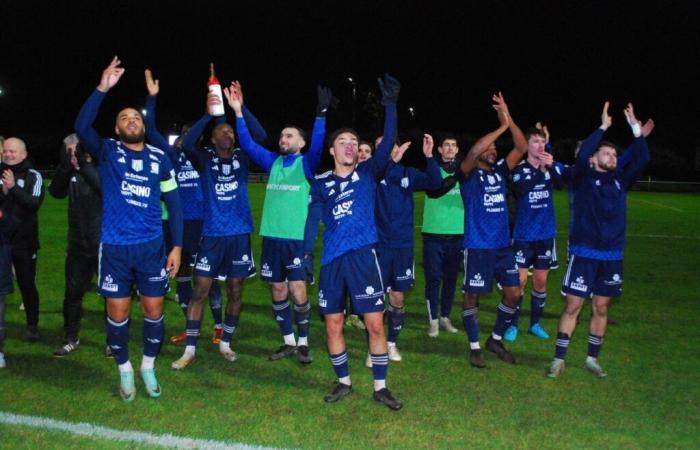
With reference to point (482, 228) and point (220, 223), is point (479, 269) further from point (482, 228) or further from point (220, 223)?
point (220, 223)

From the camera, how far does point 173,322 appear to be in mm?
8562

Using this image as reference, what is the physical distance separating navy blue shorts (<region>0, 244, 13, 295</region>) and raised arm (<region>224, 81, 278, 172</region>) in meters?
2.59

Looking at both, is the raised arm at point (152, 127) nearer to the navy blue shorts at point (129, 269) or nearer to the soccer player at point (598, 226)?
the navy blue shorts at point (129, 269)

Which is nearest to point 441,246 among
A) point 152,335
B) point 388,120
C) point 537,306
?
point 537,306

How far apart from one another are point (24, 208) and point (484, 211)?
4.82m

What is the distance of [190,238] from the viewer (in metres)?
7.94

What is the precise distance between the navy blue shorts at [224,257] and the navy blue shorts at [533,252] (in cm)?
328

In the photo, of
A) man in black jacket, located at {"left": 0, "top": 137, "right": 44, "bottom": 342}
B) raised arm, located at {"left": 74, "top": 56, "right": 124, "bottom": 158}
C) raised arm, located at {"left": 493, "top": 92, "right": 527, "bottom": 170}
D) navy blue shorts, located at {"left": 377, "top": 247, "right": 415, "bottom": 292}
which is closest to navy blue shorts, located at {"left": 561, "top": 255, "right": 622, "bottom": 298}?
raised arm, located at {"left": 493, "top": 92, "right": 527, "bottom": 170}

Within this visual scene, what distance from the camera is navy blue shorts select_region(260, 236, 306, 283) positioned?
273 inches

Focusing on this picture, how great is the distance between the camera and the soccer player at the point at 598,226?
6477mm

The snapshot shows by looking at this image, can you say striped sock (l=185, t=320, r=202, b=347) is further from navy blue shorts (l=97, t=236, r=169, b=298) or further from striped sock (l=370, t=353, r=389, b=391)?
striped sock (l=370, t=353, r=389, b=391)

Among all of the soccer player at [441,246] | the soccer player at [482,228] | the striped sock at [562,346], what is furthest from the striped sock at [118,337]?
the striped sock at [562,346]

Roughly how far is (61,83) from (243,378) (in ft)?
180

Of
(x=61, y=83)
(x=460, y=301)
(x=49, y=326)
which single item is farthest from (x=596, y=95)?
(x=49, y=326)
